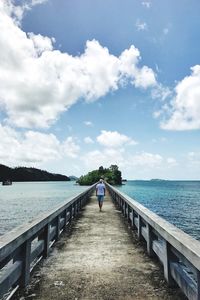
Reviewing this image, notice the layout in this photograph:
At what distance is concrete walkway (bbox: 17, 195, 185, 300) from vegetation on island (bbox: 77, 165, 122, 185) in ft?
366

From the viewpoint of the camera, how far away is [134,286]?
4.43 metres

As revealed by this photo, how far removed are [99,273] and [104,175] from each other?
4686 inches

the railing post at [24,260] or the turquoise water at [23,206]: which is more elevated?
the railing post at [24,260]

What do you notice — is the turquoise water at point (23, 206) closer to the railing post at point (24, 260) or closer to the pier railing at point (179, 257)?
the railing post at point (24, 260)

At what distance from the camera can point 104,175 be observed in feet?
406

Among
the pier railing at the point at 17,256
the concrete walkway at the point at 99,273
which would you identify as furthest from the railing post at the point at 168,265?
the pier railing at the point at 17,256

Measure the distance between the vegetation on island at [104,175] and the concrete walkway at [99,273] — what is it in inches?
4397

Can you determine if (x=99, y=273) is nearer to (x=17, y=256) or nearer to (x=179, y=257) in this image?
(x=17, y=256)

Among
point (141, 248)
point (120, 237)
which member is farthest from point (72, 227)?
point (141, 248)

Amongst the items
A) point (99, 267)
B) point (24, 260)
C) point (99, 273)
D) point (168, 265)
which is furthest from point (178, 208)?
point (24, 260)

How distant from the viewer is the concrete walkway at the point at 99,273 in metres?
4.12

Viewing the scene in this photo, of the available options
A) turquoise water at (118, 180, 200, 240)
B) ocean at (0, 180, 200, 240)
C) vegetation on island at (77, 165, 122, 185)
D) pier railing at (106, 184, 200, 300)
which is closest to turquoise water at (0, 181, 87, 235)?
ocean at (0, 180, 200, 240)

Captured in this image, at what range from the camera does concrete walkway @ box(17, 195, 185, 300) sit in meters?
4.12

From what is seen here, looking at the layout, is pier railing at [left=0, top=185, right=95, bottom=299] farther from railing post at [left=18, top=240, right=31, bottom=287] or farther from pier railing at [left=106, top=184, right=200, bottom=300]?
pier railing at [left=106, top=184, right=200, bottom=300]
